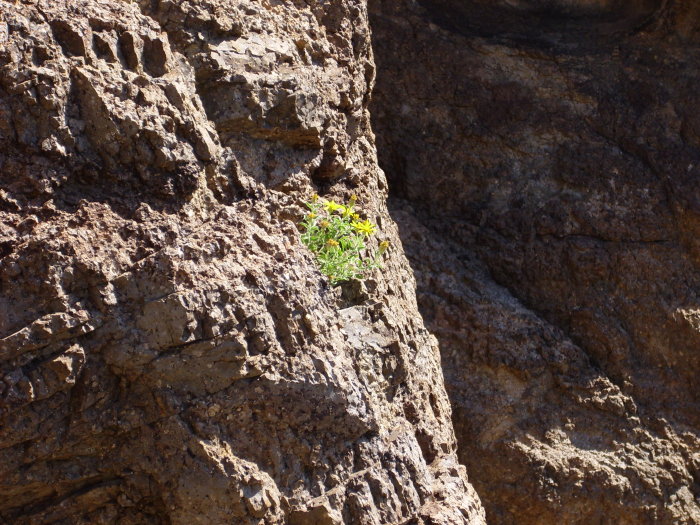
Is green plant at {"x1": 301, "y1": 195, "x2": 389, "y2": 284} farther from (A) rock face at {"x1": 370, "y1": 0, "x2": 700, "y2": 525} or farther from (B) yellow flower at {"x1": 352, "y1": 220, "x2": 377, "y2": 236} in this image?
(A) rock face at {"x1": 370, "y1": 0, "x2": 700, "y2": 525}

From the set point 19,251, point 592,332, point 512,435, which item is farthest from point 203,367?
point 592,332

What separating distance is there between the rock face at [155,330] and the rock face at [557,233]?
1774 mm

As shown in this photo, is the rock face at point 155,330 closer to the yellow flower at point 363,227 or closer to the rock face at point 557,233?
the yellow flower at point 363,227

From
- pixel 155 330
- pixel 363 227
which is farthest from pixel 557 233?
pixel 155 330

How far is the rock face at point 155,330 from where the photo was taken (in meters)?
2.49

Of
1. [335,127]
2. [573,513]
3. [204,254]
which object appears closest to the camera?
[204,254]

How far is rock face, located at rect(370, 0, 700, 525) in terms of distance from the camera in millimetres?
4727

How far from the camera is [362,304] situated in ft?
10.5

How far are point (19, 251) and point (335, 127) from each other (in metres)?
1.51

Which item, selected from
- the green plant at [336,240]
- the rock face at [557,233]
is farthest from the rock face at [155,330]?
the rock face at [557,233]

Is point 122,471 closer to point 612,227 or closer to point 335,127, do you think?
point 335,127

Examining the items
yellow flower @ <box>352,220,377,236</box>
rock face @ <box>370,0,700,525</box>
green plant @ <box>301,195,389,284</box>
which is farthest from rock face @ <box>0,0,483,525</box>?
rock face @ <box>370,0,700,525</box>

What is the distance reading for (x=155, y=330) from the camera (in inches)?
99.8

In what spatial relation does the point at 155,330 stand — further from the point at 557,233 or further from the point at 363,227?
the point at 557,233
